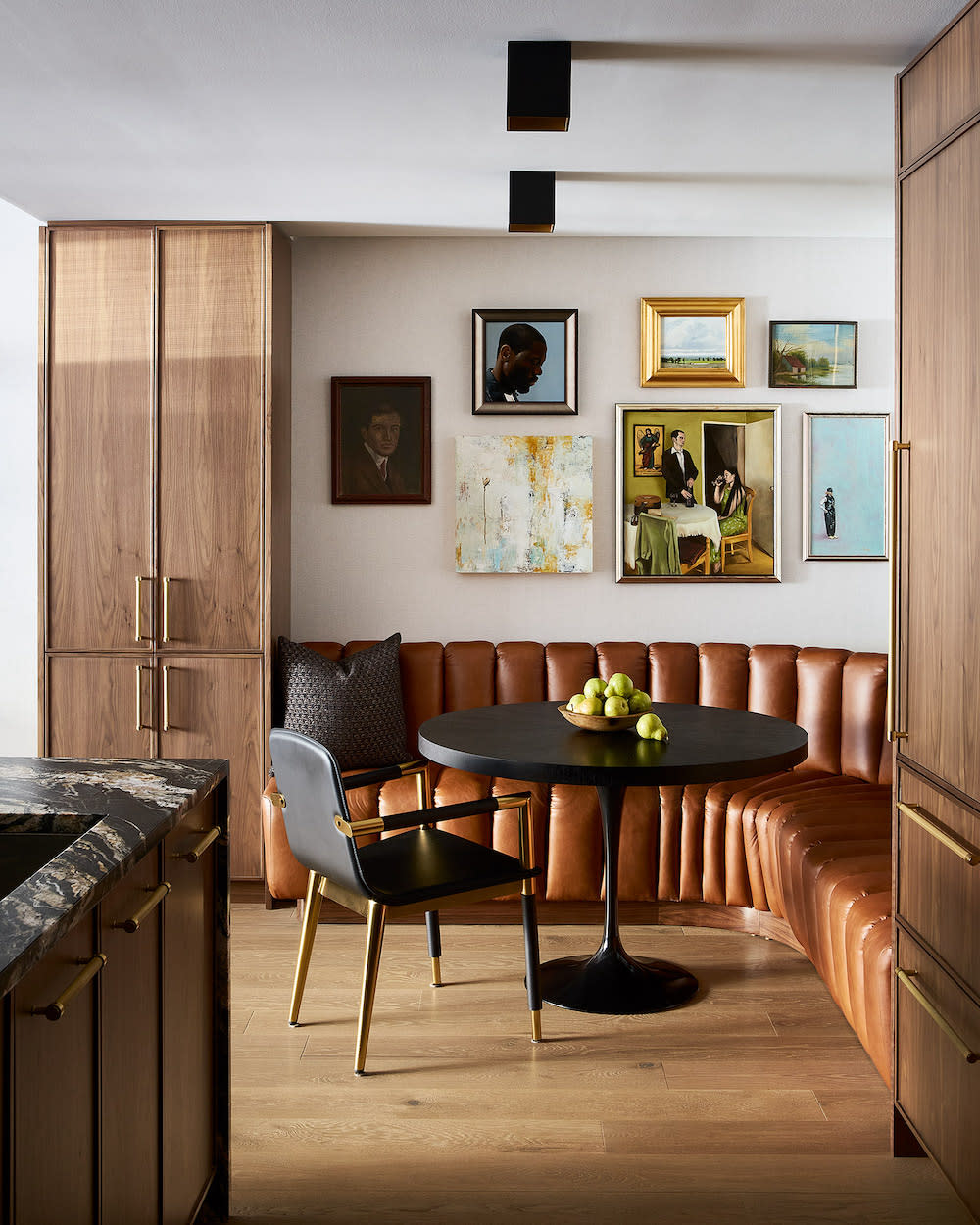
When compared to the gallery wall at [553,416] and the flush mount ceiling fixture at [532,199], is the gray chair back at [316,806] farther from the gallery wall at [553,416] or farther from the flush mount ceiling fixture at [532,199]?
the flush mount ceiling fixture at [532,199]

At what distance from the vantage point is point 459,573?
14.4 ft

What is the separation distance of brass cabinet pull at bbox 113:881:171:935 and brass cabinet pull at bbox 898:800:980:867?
1.40 m

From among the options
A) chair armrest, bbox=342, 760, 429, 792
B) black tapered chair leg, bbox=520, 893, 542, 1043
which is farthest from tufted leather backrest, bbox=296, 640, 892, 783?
black tapered chair leg, bbox=520, 893, 542, 1043

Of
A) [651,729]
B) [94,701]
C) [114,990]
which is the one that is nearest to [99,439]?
[94,701]

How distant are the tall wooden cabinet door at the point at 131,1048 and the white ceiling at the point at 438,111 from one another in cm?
196

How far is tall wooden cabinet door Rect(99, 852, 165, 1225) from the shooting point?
1409 millimetres

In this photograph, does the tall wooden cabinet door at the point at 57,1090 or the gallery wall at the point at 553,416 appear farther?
the gallery wall at the point at 553,416

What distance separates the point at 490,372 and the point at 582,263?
600 mm

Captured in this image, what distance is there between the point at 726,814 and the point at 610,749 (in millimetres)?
995

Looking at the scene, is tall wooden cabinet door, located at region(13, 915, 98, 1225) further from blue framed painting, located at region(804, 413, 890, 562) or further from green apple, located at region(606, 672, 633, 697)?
blue framed painting, located at region(804, 413, 890, 562)

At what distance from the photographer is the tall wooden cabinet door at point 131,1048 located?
141 centimetres

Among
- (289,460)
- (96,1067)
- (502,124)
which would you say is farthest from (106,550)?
(96,1067)

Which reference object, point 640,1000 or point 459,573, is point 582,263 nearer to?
point 459,573

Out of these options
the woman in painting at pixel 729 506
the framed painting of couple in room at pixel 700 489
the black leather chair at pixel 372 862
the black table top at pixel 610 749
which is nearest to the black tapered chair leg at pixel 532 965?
the black leather chair at pixel 372 862
